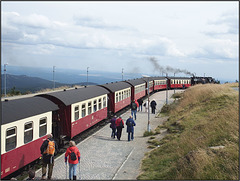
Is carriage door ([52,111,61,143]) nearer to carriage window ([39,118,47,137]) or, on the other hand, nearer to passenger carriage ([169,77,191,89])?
carriage window ([39,118,47,137])

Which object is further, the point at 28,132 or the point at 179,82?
the point at 179,82

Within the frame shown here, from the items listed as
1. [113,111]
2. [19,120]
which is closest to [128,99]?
[113,111]

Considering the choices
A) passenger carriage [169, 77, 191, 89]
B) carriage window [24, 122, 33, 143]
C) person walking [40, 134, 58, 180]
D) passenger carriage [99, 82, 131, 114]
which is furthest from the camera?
passenger carriage [169, 77, 191, 89]

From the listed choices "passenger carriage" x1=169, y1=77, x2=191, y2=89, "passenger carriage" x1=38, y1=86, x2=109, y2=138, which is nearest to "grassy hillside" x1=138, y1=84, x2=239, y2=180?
"passenger carriage" x1=38, y1=86, x2=109, y2=138

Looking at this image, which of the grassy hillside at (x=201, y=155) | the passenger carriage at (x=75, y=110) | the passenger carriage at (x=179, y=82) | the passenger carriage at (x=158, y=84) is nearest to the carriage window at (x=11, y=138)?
the passenger carriage at (x=75, y=110)

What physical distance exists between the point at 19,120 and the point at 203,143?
8.52 m

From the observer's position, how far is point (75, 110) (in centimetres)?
1603

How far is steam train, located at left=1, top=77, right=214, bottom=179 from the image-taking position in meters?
9.98

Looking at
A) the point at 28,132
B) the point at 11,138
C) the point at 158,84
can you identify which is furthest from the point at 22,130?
the point at 158,84

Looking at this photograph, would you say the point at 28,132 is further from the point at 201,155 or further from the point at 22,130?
the point at 201,155

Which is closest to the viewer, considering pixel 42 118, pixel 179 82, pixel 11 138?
pixel 11 138

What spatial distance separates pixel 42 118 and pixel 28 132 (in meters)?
1.25

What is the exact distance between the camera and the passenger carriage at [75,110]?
14812mm

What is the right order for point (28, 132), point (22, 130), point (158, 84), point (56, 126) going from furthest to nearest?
point (158, 84)
point (56, 126)
point (28, 132)
point (22, 130)
